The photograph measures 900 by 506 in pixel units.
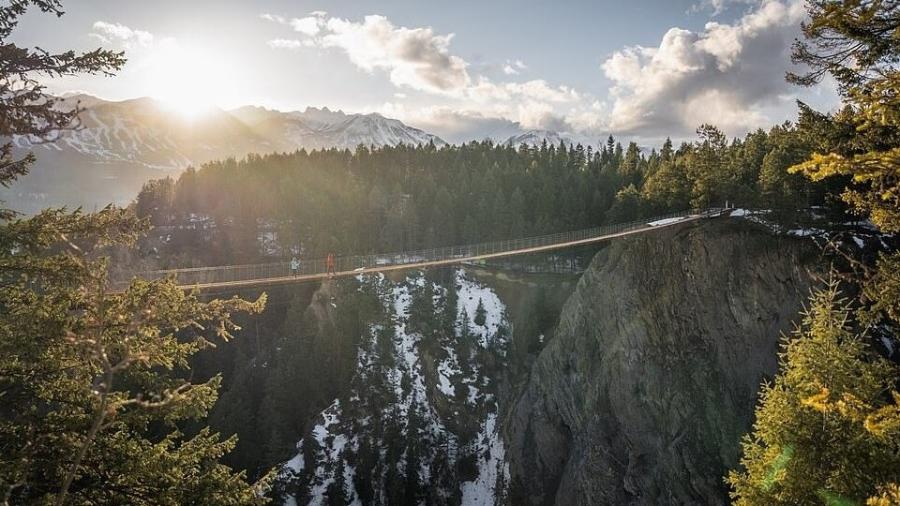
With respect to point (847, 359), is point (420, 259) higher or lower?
lower

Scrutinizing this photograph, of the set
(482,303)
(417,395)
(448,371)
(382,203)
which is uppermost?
(382,203)

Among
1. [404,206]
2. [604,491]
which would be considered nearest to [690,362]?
[604,491]

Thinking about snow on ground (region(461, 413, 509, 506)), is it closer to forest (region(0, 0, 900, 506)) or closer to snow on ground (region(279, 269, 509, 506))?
snow on ground (region(279, 269, 509, 506))

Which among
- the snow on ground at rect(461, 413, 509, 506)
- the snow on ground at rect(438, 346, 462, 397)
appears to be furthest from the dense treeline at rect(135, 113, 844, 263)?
the snow on ground at rect(461, 413, 509, 506)

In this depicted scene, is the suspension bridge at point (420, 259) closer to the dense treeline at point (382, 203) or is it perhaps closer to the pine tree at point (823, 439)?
the dense treeline at point (382, 203)

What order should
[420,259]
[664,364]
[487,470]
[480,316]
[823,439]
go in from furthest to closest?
[480,316]
[420,259]
[487,470]
[664,364]
[823,439]

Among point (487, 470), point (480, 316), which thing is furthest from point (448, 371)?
point (487, 470)

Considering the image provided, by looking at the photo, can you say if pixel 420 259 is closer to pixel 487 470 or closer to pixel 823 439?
pixel 487 470

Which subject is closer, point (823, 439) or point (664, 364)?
point (823, 439)

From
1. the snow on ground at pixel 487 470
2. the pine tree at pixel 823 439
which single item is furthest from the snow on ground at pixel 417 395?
the pine tree at pixel 823 439
